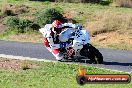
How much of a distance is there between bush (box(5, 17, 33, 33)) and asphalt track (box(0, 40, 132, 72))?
4.60 m

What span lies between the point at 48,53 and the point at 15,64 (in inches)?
139

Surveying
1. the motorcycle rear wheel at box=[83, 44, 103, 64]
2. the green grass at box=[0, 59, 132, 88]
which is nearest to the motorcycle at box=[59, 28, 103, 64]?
the motorcycle rear wheel at box=[83, 44, 103, 64]

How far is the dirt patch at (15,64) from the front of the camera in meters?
16.5

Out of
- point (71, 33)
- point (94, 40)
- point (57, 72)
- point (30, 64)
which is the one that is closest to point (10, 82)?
point (57, 72)

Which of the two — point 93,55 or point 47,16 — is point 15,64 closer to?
point 93,55

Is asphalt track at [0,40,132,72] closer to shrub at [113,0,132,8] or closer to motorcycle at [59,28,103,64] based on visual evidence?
motorcycle at [59,28,103,64]

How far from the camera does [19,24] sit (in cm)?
2930

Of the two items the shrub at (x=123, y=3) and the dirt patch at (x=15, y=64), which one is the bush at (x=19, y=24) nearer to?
the dirt patch at (x=15, y=64)

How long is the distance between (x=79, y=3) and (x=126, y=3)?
13.4ft

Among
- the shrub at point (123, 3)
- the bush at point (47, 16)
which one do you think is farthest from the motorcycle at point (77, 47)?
the shrub at point (123, 3)

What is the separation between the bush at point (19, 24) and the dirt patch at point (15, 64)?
35.0ft

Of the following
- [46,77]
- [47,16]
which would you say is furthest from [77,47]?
[47,16]

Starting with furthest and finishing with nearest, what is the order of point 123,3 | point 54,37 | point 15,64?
point 123,3 → point 54,37 → point 15,64

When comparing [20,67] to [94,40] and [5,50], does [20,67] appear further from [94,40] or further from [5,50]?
[94,40]
